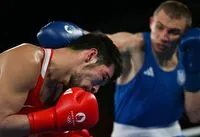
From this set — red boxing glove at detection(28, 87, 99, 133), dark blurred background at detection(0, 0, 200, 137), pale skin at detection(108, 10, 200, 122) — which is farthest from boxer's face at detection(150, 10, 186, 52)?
dark blurred background at detection(0, 0, 200, 137)

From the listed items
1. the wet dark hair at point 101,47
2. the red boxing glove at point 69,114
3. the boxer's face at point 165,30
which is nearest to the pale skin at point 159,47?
the boxer's face at point 165,30

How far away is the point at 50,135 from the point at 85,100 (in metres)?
0.25

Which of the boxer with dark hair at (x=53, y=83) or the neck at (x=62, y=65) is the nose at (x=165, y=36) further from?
the neck at (x=62, y=65)

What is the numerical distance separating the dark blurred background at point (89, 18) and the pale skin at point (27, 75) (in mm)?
2348

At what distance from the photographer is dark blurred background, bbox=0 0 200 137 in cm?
435

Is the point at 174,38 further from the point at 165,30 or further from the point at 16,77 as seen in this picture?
the point at 16,77

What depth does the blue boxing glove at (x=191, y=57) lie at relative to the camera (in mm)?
2576

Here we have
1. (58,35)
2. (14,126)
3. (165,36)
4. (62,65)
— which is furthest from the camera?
(165,36)

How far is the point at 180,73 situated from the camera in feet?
8.61

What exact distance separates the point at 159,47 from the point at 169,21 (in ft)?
0.50

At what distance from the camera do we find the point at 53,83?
1.74m

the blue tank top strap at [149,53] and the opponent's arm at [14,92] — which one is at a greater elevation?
the opponent's arm at [14,92]

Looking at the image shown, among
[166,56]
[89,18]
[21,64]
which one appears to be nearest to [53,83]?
[21,64]

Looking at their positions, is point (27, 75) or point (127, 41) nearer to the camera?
point (27, 75)
